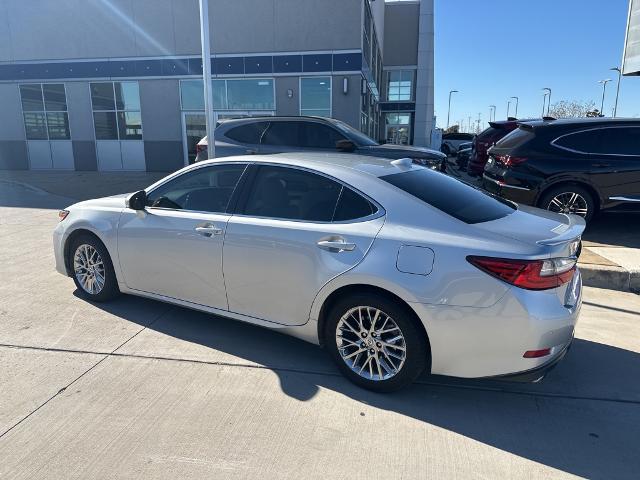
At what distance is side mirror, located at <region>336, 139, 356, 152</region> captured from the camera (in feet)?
27.0

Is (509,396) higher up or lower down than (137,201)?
lower down

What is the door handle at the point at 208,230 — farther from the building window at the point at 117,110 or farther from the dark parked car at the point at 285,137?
the building window at the point at 117,110

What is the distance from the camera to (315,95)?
54.1 ft

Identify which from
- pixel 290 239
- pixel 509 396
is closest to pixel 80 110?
pixel 290 239

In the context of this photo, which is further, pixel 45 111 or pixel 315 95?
pixel 45 111

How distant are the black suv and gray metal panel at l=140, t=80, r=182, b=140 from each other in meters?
14.2

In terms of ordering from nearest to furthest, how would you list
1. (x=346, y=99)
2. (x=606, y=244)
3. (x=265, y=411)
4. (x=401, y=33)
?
(x=265, y=411) < (x=606, y=244) < (x=346, y=99) < (x=401, y=33)

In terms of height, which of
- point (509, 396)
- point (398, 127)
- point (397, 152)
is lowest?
point (509, 396)

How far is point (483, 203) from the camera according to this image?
11.4ft

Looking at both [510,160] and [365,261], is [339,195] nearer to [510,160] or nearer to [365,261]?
[365,261]

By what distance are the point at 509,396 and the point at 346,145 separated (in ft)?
19.0

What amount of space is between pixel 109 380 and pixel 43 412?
456mm

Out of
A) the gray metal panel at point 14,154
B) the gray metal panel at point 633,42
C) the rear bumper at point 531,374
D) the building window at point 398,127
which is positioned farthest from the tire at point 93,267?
the building window at point 398,127

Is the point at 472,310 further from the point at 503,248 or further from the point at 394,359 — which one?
the point at 394,359
